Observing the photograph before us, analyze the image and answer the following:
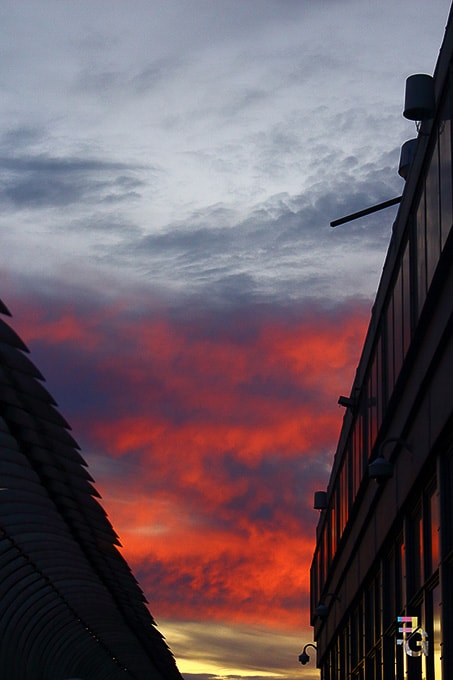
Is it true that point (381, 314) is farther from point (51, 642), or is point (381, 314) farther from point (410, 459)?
point (51, 642)

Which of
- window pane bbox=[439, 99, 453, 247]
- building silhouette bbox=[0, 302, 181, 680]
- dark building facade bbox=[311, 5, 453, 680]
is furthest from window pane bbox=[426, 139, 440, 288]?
building silhouette bbox=[0, 302, 181, 680]

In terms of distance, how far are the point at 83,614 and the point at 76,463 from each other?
739 inches

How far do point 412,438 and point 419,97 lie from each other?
7173 millimetres

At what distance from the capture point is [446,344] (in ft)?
70.2

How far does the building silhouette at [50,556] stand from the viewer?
60.3 feet

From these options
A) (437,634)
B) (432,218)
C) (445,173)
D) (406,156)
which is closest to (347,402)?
(406,156)

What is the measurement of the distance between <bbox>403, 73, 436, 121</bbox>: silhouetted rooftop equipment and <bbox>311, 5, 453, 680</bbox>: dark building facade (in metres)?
0.12

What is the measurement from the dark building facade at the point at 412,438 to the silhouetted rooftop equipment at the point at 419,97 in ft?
0.39

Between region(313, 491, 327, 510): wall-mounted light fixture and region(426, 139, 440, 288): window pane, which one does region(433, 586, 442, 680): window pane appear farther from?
region(313, 491, 327, 510): wall-mounted light fixture

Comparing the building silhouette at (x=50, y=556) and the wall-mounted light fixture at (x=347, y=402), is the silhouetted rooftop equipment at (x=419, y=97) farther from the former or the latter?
the wall-mounted light fixture at (x=347, y=402)

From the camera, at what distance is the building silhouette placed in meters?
18.4

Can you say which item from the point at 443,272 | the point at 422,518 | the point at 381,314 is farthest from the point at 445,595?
the point at 381,314

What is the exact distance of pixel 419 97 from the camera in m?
22.1

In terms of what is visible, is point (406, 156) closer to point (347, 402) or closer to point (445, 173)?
point (347, 402)
